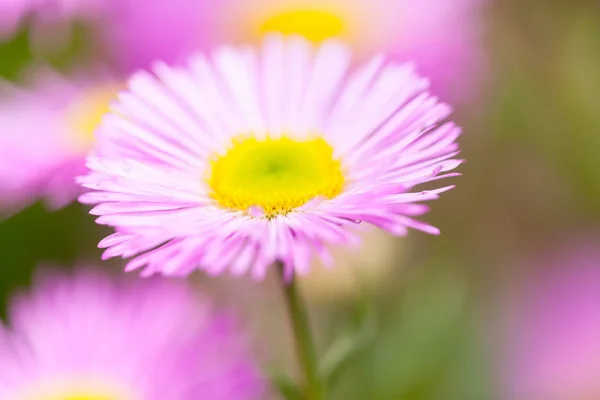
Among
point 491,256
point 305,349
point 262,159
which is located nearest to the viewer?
point 305,349

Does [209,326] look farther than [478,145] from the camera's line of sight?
No

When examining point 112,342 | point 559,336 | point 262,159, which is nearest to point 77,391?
point 112,342

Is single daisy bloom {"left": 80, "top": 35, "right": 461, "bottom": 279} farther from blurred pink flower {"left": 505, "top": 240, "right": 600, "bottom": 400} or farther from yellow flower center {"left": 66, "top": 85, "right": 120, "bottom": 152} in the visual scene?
blurred pink flower {"left": 505, "top": 240, "right": 600, "bottom": 400}

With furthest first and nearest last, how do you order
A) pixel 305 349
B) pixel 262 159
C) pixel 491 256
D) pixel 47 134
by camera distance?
pixel 491 256
pixel 47 134
pixel 262 159
pixel 305 349

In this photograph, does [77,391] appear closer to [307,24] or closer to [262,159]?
[262,159]

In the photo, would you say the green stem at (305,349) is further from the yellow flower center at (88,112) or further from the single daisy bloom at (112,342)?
the yellow flower center at (88,112)

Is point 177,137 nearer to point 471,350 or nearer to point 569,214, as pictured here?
point 471,350

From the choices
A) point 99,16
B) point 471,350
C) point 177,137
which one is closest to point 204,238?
point 177,137
